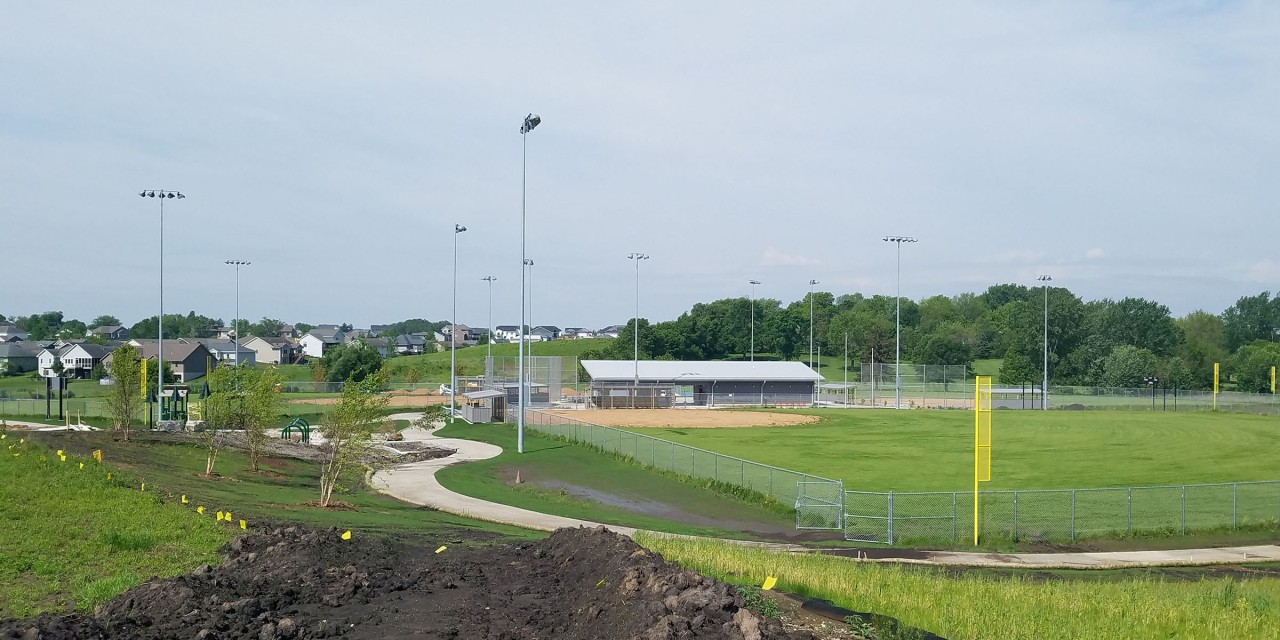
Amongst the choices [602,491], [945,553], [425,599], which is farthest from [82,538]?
[602,491]

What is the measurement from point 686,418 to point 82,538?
5981 cm

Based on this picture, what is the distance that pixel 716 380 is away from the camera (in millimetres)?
94625

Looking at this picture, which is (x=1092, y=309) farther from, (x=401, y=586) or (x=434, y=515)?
(x=401, y=586)

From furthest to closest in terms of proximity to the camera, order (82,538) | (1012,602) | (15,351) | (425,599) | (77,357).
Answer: (15,351) < (77,357) < (82,538) < (1012,602) < (425,599)

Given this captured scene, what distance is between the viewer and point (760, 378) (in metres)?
95.0

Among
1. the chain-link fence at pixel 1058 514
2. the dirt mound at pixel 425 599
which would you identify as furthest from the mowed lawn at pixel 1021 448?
the dirt mound at pixel 425 599

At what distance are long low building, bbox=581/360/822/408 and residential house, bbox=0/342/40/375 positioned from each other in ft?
257

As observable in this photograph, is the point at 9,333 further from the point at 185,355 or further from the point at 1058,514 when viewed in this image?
the point at 1058,514

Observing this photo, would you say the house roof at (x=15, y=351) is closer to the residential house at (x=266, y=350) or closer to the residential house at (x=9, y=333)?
the residential house at (x=9, y=333)

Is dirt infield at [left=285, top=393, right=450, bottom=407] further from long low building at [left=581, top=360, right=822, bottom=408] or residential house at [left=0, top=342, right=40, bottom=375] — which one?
residential house at [left=0, top=342, right=40, bottom=375]

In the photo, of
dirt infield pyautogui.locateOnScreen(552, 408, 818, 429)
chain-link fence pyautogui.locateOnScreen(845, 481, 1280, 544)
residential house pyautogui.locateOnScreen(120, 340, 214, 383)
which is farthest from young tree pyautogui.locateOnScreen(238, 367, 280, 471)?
residential house pyautogui.locateOnScreen(120, 340, 214, 383)

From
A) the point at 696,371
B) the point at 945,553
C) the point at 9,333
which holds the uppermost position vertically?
the point at 9,333

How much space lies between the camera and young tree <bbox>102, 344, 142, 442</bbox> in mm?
38875

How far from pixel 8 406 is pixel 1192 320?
15350 centimetres
